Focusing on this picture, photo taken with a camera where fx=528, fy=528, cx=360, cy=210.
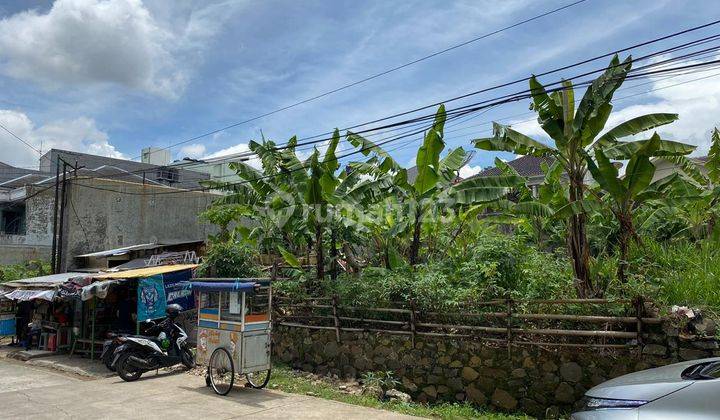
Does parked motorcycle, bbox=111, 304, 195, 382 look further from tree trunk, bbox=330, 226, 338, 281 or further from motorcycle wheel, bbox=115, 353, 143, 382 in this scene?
tree trunk, bbox=330, 226, 338, 281

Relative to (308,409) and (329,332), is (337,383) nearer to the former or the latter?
(329,332)

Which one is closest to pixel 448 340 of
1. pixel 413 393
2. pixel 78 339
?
pixel 413 393

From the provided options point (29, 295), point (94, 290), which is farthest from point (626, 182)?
point (29, 295)

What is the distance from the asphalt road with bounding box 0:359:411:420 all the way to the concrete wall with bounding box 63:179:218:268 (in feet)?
40.3

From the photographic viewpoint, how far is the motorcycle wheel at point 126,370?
36.2 feet

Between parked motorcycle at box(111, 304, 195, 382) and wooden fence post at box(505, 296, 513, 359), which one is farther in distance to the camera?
parked motorcycle at box(111, 304, 195, 382)

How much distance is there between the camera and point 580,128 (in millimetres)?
9570

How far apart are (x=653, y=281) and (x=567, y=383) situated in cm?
227

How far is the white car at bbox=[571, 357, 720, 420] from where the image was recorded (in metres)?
3.95

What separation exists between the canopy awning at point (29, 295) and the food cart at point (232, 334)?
668 centimetres

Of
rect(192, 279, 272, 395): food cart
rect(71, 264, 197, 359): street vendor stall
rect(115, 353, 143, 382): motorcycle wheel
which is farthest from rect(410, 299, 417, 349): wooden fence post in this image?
rect(71, 264, 197, 359): street vendor stall

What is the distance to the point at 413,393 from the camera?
33.9 feet

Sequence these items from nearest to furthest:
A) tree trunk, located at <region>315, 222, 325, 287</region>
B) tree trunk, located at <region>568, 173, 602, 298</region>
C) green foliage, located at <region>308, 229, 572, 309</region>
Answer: tree trunk, located at <region>568, 173, 602, 298</region> → green foliage, located at <region>308, 229, 572, 309</region> → tree trunk, located at <region>315, 222, 325, 287</region>

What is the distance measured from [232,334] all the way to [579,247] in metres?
6.53
